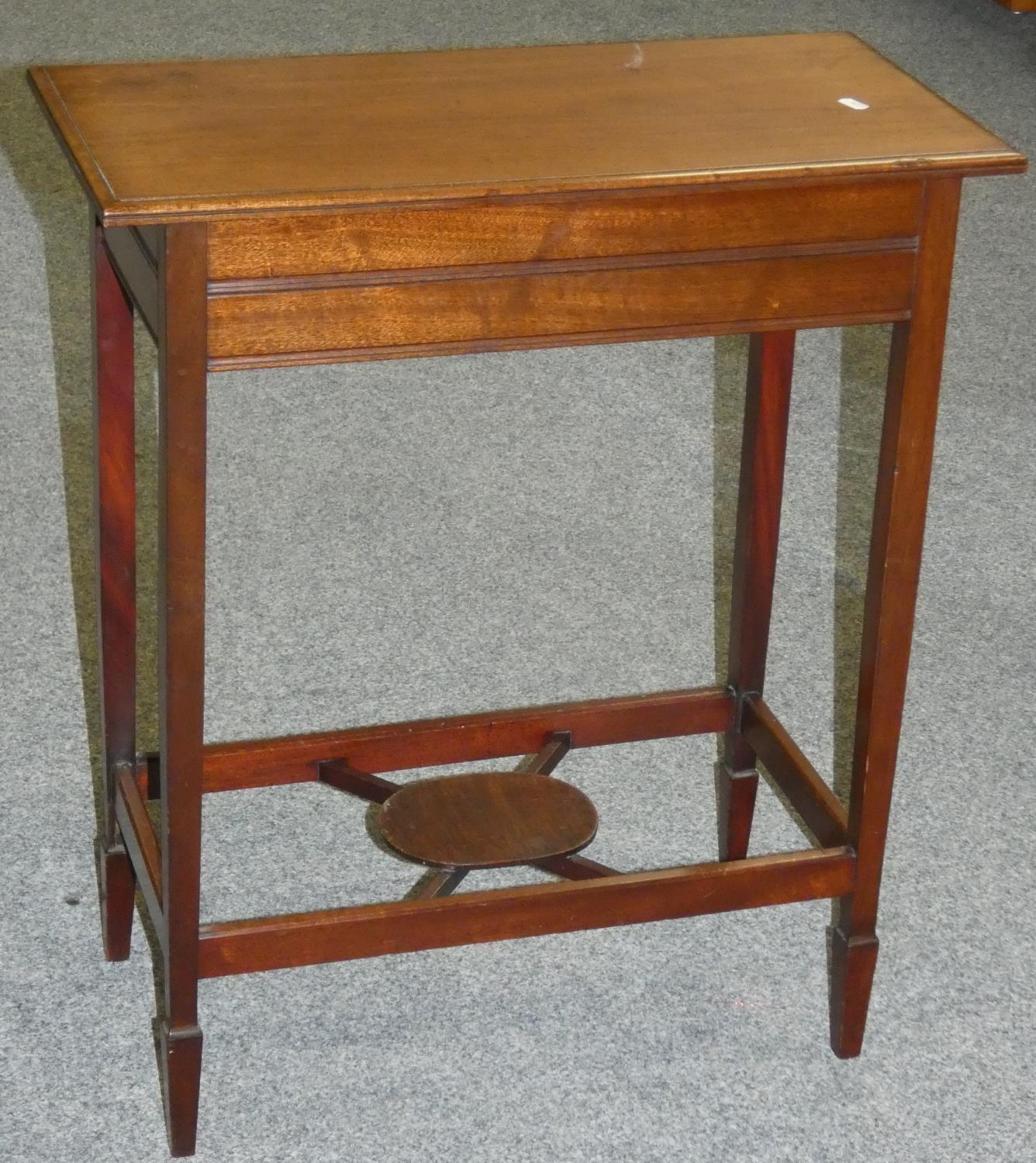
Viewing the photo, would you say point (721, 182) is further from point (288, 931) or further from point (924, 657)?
point (924, 657)

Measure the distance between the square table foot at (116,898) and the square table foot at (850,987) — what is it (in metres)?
0.75

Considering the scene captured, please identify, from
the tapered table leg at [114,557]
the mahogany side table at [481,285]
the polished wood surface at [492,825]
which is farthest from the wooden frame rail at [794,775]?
the tapered table leg at [114,557]

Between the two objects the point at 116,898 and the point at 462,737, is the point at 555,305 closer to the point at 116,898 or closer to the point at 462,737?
the point at 462,737

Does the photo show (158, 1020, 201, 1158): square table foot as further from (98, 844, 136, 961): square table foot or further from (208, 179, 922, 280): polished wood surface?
(208, 179, 922, 280): polished wood surface

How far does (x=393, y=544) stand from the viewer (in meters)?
2.94

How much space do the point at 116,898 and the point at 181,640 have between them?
594 mm

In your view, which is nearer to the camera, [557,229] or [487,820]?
[557,229]

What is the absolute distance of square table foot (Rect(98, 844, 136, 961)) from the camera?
6.71ft

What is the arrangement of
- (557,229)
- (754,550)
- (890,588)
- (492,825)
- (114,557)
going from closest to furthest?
(557,229)
(890,588)
(114,557)
(492,825)
(754,550)

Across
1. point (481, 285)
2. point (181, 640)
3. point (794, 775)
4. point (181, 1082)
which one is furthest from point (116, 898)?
point (481, 285)

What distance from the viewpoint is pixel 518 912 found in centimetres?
181

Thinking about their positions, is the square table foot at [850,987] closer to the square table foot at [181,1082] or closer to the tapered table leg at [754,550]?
the tapered table leg at [754,550]

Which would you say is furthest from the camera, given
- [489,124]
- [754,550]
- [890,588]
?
[754,550]

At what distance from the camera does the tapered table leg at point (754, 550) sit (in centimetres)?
200
